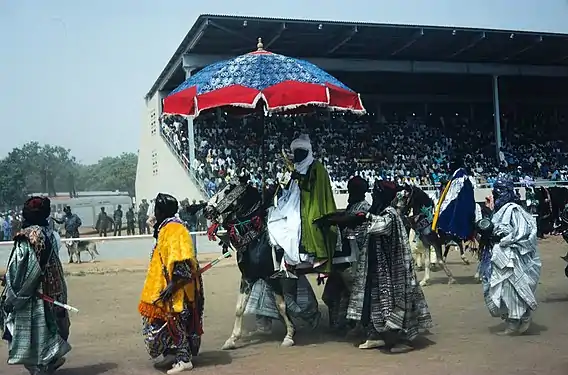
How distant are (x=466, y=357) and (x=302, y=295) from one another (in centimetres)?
193

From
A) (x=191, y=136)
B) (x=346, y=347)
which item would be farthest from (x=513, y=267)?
(x=191, y=136)

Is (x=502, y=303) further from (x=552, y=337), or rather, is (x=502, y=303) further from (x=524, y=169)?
(x=524, y=169)

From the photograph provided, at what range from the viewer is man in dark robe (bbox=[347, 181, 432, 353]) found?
590cm

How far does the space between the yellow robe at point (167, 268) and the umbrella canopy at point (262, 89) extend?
155cm

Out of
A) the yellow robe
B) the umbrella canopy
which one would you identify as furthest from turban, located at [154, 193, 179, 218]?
the umbrella canopy

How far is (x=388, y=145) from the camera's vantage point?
92.2ft

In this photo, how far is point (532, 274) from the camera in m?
6.53

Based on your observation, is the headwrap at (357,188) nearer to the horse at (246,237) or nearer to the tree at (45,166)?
the horse at (246,237)

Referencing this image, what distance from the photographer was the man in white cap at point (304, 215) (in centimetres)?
637

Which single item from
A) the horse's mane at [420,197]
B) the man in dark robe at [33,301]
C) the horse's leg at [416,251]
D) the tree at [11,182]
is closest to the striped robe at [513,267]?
the horse's mane at [420,197]

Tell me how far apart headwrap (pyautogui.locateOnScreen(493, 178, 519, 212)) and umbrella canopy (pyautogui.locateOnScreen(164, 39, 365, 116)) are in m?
1.53

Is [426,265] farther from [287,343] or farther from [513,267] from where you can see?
[287,343]

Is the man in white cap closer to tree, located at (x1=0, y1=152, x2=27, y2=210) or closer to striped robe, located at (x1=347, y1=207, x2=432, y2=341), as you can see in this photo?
striped robe, located at (x1=347, y1=207, x2=432, y2=341)

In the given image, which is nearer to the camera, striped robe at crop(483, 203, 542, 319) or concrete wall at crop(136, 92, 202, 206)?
striped robe at crop(483, 203, 542, 319)
